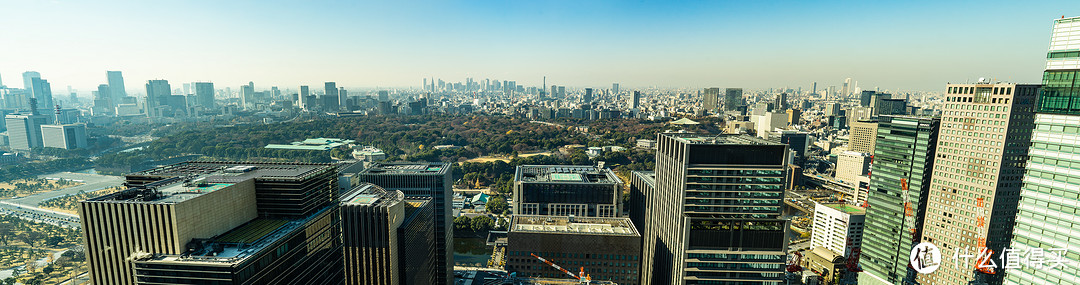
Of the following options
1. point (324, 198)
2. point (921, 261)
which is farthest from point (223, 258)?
point (921, 261)

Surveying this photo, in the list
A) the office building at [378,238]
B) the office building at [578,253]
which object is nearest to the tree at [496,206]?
the office building at [578,253]

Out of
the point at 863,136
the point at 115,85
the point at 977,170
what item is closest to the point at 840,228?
the point at 977,170

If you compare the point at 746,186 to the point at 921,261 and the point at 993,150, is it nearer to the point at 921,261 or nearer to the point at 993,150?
the point at 993,150

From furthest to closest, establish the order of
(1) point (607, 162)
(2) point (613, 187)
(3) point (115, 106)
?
(3) point (115, 106) < (1) point (607, 162) < (2) point (613, 187)

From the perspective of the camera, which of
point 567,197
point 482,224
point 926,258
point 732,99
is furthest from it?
point 732,99

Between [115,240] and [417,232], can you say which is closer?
[115,240]

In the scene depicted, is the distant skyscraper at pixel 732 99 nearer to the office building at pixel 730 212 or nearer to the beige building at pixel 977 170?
the beige building at pixel 977 170

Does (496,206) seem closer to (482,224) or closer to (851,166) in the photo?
(482,224)
